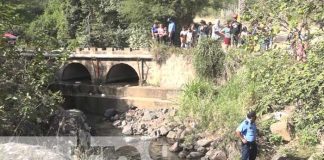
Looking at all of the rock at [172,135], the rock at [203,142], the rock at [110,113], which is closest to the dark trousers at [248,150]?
the rock at [203,142]

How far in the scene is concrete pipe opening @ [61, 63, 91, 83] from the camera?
33622 millimetres

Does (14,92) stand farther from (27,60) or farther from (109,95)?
(109,95)

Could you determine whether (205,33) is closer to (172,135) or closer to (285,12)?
(172,135)

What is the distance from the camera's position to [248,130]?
41.7ft

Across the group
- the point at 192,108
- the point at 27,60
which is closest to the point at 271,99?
the point at 27,60

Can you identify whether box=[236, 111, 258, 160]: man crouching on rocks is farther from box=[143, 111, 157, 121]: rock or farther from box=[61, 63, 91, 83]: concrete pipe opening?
box=[61, 63, 91, 83]: concrete pipe opening

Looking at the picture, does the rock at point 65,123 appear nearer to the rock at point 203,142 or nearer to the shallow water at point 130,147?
the shallow water at point 130,147

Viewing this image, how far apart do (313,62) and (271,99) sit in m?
1.14

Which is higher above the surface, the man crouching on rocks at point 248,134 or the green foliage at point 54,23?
the green foliage at point 54,23

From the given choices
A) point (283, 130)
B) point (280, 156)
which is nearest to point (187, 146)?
point (283, 130)

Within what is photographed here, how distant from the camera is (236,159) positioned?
15633 millimetres

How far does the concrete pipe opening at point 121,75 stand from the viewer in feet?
102

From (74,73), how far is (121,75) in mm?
3909

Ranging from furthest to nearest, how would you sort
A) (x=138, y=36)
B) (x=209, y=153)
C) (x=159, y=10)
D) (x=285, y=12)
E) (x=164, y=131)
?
1. (x=138, y=36)
2. (x=159, y=10)
3. (x=164, y=131)
4. (x=209, y=153)
5. (x=285, y=12)
